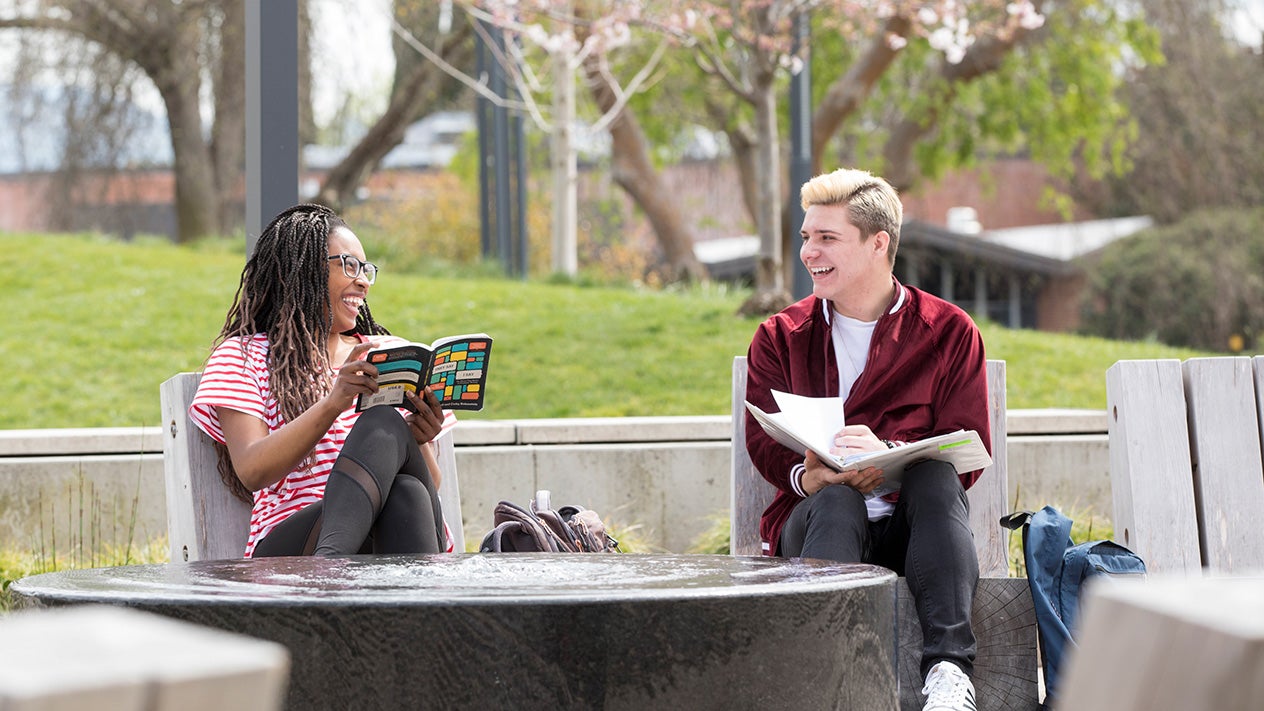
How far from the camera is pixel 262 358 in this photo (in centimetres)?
370

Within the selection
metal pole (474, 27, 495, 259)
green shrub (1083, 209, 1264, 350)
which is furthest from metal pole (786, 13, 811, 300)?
green shrub (1083, 209, 1264, 350)

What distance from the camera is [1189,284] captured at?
2033cm

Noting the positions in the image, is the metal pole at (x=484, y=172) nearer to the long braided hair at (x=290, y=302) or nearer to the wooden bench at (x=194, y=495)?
the long braided hair at (x=290, y=302)

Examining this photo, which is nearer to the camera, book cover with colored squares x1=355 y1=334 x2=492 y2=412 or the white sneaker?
the white sneaker

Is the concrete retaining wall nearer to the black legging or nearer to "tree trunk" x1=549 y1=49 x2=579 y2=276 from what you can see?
the black legging

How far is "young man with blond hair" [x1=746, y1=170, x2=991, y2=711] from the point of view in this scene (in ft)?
10.7

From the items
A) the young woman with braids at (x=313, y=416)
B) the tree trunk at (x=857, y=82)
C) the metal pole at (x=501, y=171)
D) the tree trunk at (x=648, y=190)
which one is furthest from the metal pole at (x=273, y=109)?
the tree trunk at (x=648, y=190)

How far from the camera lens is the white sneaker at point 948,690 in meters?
2.98

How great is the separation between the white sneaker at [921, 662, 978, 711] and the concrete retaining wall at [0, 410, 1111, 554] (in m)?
2.50

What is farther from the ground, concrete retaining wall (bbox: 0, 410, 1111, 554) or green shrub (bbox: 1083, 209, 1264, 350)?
green shrub (bbox: 1083, 209, 1264, 350)

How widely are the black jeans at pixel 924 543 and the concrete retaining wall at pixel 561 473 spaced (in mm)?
2191

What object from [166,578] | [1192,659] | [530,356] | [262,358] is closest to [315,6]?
[530,356]

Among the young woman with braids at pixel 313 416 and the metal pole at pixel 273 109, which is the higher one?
the metal pole at pixel 273 109

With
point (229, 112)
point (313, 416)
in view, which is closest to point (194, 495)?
point (313, 416)
